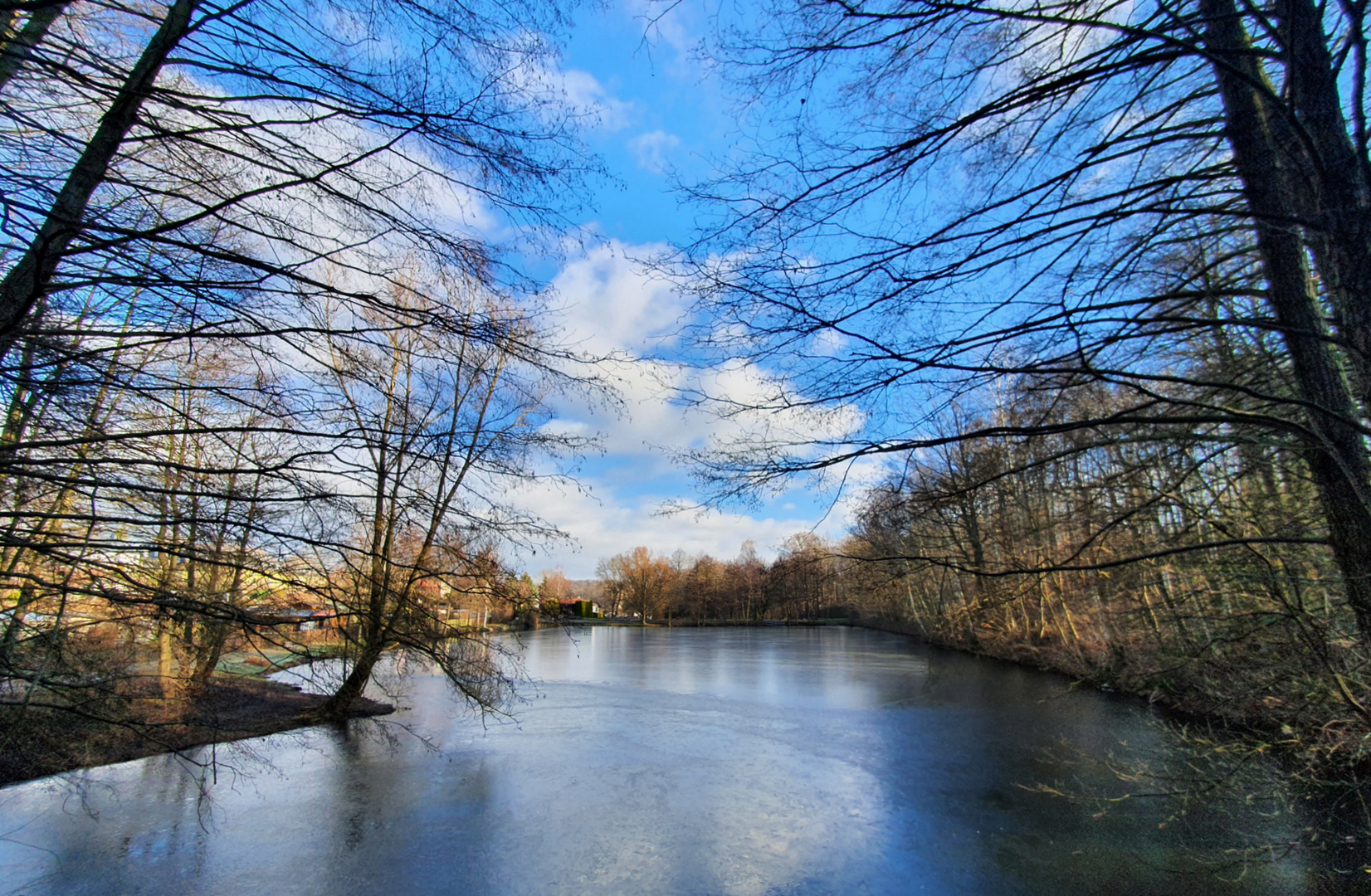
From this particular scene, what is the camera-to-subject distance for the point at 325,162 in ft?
6.55

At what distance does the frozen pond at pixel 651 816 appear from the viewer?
177 inches

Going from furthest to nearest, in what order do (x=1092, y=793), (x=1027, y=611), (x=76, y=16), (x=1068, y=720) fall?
(x=1027, y=611) → (x=1068, y=720) → (x=1092, y=793) → (x=76, y=16)

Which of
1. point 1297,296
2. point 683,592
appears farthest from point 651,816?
point 683,592

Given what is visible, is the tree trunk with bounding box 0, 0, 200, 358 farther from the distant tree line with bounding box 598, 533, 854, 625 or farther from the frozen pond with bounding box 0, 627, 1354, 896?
the distant tree line with bounding box 598, 533, 854, 625

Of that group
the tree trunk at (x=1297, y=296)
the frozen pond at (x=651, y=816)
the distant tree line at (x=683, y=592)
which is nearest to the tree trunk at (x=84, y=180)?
the tree trunk at (x=1297, y=296)

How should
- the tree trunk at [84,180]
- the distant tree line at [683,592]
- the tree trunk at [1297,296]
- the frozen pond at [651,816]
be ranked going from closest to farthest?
the tree trunk at [84,180] → the tree trunk at [1297,296] → the frozen pond at [651,816] → the distant tree line at [683,592]

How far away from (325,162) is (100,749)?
9459mm

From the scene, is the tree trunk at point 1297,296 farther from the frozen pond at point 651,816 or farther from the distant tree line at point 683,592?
the distant tree line at point 683,592

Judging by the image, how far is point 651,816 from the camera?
18.6ft

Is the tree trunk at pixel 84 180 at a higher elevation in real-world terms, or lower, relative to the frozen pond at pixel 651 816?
higher

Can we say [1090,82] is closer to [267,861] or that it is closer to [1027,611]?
[267,861]

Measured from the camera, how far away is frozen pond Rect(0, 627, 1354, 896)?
450cm

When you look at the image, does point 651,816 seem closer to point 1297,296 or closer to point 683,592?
point 1297,296

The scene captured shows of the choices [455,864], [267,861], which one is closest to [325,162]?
[455,864]
